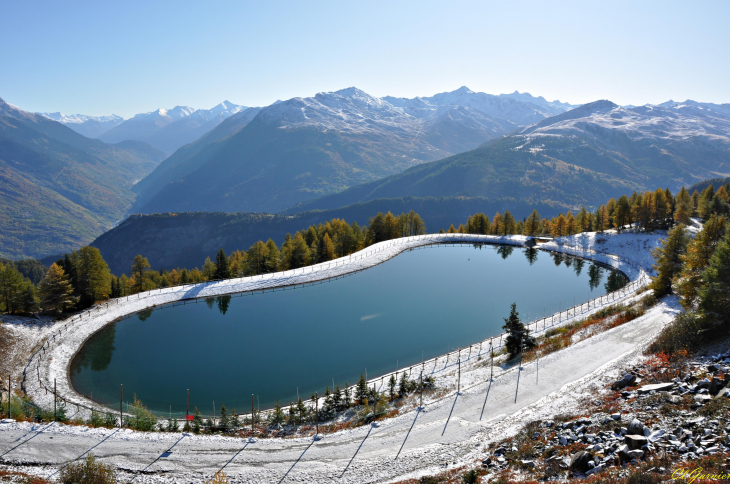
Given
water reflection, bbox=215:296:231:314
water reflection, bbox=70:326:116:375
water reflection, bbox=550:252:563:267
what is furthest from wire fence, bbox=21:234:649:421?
water reflection, bbox=550:252:563:267

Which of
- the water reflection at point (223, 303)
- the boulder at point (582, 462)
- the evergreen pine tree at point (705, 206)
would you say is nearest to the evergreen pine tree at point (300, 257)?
the water reflection at point (223, 303)

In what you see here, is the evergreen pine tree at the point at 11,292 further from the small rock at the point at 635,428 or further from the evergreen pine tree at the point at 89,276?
the small rock at the point at 635,428

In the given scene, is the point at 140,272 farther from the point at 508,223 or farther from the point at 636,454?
the point at 508,223

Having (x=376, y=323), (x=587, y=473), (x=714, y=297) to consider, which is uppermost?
(x=714, y=297)

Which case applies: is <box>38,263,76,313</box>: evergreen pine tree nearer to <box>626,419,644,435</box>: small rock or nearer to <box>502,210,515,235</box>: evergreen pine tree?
<box>626,419,644,435</box>: small rock

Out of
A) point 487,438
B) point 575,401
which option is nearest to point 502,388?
point 575,401

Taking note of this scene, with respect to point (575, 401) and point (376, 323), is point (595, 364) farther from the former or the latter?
point (376, 323)


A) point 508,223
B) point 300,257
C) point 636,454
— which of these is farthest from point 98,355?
point 508,223
